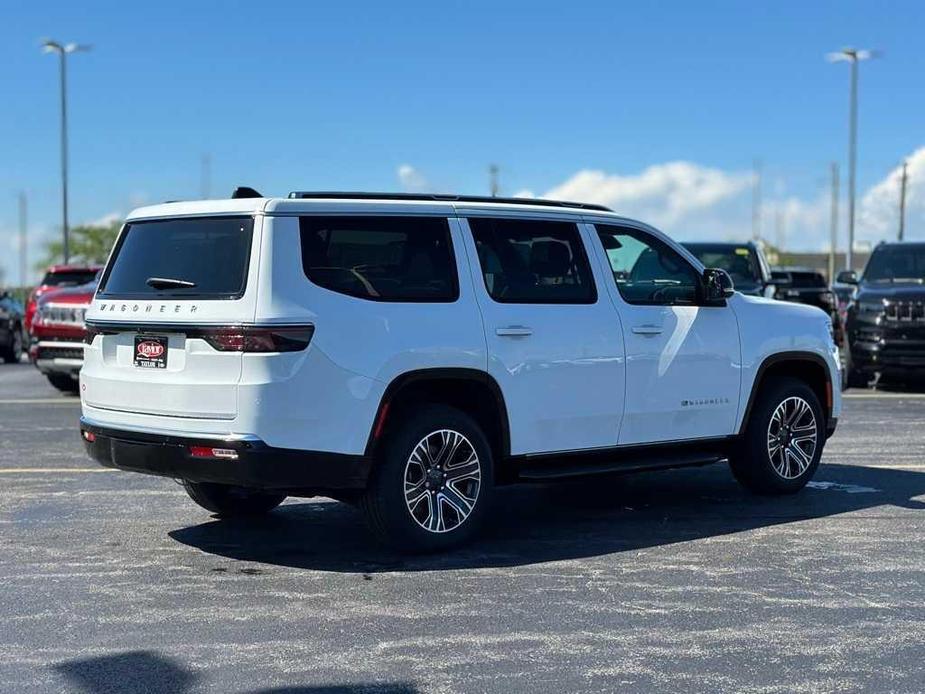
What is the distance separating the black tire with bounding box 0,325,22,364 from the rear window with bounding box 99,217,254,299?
19.3 metres

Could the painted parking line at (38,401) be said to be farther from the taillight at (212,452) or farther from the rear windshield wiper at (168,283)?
the taillight at (212,452)

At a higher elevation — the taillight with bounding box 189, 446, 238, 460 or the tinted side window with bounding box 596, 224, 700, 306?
the tinted side window with bounding box 596, 224, 700, 306

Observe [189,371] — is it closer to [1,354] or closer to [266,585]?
[266,585]

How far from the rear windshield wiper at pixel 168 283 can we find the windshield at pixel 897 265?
12.7m

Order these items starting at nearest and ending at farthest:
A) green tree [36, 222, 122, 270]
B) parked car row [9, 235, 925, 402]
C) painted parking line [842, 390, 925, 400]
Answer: parked car row [9, 235, 925, 402]
painted parking line [842, 390, 925, 400]
green tree [36, 222, 122, 270]

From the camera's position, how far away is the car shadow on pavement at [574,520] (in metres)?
6.68

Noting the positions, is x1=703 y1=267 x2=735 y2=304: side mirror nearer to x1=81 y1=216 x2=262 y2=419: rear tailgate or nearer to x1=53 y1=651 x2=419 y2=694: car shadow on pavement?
x1=81 y1=216 x2=262 y2=419: rear tailgate

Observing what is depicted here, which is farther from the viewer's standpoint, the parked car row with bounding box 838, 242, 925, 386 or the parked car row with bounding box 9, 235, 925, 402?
the parked car row with bounding box 838, 242, 925, 386

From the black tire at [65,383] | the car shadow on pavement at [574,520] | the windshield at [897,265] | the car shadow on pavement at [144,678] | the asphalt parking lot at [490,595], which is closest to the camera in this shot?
the car shadow on pavement at [144,678]

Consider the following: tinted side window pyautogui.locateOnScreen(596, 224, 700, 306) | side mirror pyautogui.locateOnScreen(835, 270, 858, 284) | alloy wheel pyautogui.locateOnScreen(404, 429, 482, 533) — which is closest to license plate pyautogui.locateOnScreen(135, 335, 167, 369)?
alloy wheel pyautogui.locateOnScreen(404, 429, 482, 533)

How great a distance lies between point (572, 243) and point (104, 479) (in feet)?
13.7

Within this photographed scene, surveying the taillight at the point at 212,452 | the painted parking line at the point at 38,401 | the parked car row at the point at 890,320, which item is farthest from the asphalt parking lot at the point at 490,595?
the parked car row at the point at 890,320

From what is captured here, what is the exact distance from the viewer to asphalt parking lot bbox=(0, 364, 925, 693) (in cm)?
469

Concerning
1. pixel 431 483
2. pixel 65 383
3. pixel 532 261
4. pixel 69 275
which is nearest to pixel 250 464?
pixel 431 483
